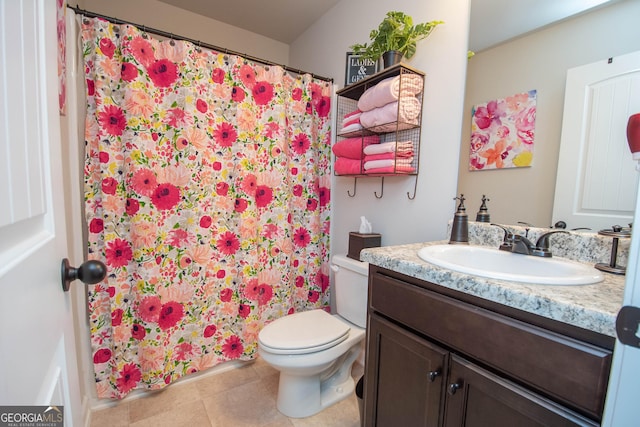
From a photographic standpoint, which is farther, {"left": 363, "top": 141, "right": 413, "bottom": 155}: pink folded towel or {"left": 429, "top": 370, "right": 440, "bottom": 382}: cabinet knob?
{"left": 363, "top": 141, "right": 413, "bottom": 155}: pink folded towel

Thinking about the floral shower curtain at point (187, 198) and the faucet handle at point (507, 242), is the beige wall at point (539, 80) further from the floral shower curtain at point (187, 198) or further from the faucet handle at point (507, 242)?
the floral shower curtain at point (187, 198)

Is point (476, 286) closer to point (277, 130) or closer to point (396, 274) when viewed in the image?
point (396, 274)

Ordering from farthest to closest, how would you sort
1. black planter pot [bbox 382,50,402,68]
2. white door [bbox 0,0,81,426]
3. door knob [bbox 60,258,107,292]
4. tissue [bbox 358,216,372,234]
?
tissue [bbox 358,216,372,234] < black planter pot [bbox 382,50,402,68] < door knob [bbox 60,258,107,292] < white door [bbox 0,0,81,426]

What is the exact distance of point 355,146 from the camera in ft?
5.36

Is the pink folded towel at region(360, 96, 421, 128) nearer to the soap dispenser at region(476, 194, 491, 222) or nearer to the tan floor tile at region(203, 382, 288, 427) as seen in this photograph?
the soap dispenser at region(476, 194, 491, 222)

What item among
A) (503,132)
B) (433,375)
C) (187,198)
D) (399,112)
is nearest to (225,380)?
(187,198)

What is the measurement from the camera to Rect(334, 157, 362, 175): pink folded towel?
162 centimetres

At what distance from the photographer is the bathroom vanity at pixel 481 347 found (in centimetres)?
55

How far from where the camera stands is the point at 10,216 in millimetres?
304

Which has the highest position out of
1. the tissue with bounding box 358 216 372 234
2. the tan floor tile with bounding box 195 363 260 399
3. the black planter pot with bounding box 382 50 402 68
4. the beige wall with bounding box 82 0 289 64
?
the beige wall with bounding box 82 0 289 64

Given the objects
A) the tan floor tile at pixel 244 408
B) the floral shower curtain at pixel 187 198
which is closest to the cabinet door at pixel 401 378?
the tan floor tile at pixel 244 408

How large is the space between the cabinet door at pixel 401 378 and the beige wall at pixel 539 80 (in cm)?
66

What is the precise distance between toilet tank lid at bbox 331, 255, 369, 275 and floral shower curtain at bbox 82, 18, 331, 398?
0.43 m

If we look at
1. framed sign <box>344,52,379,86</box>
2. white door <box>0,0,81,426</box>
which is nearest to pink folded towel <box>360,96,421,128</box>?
framed sign <box>344,52,379,86</box>
